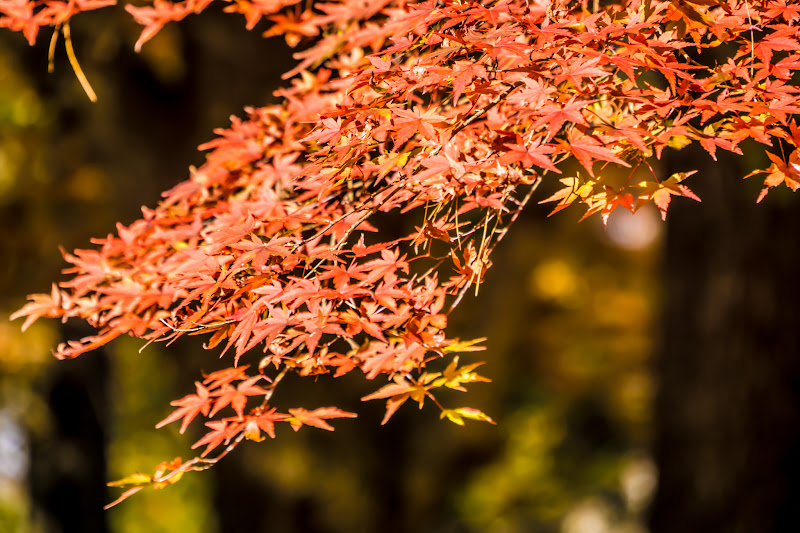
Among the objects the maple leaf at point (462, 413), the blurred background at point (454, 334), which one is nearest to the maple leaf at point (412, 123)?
the maple leaf at point (462, 413)

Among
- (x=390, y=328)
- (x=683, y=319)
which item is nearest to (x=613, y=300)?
(x=683, y=319)

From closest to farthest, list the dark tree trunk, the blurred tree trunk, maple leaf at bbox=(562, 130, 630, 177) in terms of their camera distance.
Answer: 1. maple leaf at bbox=(562, 130, 630, 177)
2. the blurred tree trunk
3. the dark tree trunk

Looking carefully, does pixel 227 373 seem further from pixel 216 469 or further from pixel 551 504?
pixel 551 504

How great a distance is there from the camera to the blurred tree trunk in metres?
2.78

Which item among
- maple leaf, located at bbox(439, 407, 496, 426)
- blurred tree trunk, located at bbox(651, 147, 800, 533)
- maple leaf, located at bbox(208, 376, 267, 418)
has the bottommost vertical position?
blurred tree trunk, located at bbox(651, 147, 800, 533)

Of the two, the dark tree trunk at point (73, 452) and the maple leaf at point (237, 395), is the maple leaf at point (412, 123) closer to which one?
the maple leaf at point (237, 395)

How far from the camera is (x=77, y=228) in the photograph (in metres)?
4.57

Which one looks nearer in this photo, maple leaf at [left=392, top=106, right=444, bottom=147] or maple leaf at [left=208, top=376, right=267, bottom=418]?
maple leaf at [left=392, top=106, right=444, bottom=147]

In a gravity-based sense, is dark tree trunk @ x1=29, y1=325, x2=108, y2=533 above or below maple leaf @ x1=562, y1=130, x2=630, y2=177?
below

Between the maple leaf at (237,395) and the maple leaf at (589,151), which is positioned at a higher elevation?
the maple leaf at (589,151)

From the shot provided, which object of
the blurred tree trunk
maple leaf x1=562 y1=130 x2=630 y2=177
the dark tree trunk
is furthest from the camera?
the dark tree trunk

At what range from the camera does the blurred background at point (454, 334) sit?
2799 millimetres

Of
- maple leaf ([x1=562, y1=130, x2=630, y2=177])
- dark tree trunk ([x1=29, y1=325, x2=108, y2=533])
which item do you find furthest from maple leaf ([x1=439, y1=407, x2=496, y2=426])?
dark tree trunk ([x1=29, y1=325, x2=108, y2=533])

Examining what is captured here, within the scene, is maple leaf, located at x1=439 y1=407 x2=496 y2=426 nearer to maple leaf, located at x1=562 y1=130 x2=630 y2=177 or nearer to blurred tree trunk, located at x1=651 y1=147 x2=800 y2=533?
maple leaf, located at x1=562 y1=130 x2=630 y2=177
